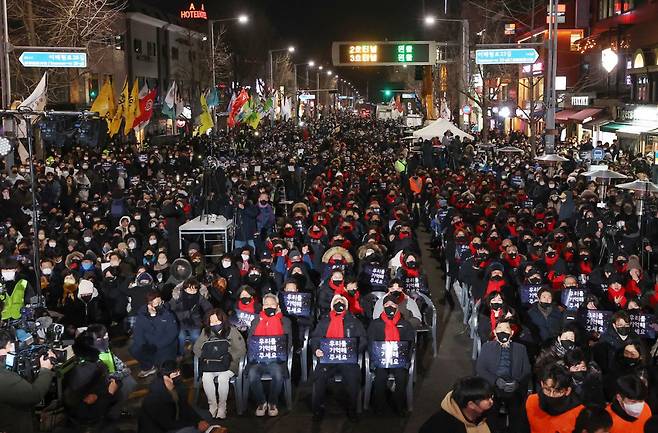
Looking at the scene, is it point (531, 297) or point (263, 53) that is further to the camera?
point (263, 53)

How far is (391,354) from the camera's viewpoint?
953 centimetres

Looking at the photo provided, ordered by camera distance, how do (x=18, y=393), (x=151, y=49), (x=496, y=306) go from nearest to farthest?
(x=18, y=393) < (x=496, y=306) < (x=151, y=49)

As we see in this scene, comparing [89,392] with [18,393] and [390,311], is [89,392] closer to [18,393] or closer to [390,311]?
[18,393]

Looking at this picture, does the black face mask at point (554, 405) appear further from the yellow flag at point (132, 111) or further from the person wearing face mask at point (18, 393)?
the yellow flag at point (132, 111)

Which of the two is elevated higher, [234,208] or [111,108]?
[111,108]

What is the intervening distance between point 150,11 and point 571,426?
5993 centimetres

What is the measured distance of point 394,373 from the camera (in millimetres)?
9578

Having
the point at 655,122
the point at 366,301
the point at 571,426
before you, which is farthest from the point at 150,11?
the point at 571,426

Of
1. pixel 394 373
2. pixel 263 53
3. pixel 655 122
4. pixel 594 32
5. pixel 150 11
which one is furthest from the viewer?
pixel 263 53

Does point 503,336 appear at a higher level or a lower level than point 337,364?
higher

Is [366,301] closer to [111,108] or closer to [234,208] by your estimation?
[234,208]

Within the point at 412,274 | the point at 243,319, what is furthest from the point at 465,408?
the point at 412,274

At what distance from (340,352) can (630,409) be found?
3.86 metres

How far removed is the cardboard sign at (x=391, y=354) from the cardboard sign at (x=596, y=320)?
7.80ft
